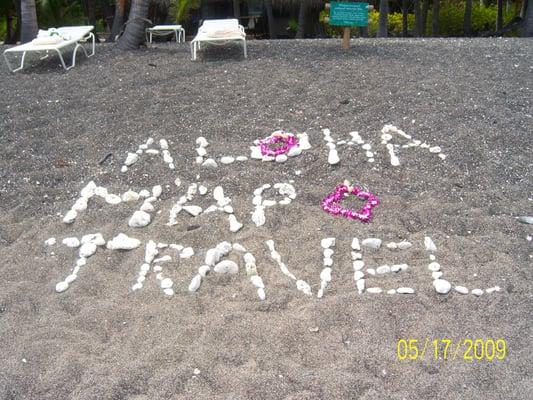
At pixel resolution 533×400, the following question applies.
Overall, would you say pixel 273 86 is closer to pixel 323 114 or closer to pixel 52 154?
pixel 323 114

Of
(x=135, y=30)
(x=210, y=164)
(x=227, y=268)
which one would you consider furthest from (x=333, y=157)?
(x=135, y=30)

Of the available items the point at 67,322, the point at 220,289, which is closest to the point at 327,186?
the point at 220,289

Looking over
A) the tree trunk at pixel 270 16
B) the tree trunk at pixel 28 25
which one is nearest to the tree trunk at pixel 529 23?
the tree trunk at pixel 270 16

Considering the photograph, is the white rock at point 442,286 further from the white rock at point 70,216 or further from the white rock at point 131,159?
the white rock at point 131,159

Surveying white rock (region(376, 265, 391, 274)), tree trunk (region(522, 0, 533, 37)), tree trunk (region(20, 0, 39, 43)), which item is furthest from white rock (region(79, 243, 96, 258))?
tree trunk (region(522, 0, 533, 37))

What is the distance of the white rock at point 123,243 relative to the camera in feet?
13.0

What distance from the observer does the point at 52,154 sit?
5.16m

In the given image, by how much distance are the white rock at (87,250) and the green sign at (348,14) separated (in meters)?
5.09

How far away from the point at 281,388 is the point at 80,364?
1175 millimetres

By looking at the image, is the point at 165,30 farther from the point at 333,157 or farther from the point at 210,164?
the point at 333,157

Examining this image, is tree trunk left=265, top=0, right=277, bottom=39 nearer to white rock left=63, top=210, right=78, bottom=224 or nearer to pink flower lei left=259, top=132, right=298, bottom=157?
pink flower lei left=259, top=132, right=298, bottom=157

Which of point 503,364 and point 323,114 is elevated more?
point 323,114

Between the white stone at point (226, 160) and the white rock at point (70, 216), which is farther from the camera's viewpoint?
the white stone at point (226, 160)
